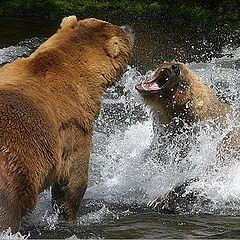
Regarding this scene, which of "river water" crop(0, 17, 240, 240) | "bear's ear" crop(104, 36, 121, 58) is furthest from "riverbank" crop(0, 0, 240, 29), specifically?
"bear's ear" crop(104, 36, 121, 58)

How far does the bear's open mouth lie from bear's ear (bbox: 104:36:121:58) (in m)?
1.18

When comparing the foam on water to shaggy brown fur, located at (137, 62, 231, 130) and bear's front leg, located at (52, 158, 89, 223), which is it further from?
shaggy brown fur, located at (137, 62, 231, 130)

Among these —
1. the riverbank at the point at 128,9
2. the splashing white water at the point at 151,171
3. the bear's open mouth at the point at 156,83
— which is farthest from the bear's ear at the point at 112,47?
the riverbank at the point at 128,9

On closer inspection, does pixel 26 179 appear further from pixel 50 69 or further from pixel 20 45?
pixel 20 45

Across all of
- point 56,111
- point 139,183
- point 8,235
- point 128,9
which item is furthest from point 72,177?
point 128,9

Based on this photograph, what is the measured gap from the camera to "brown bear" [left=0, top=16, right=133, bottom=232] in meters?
4.14

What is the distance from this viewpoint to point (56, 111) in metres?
4.73

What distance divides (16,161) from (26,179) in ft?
0.54

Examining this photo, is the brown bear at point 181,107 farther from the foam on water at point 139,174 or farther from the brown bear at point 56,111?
the brown bear at point 56,111

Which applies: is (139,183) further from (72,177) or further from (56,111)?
(56,111)

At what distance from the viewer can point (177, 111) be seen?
6.79 meters

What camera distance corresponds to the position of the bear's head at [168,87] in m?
6.63

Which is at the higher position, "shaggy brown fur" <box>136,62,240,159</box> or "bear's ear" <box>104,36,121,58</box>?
"bear's ear" <box>104,36,121,58</box>

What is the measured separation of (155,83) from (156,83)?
12mm
